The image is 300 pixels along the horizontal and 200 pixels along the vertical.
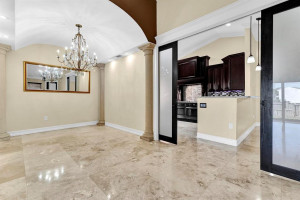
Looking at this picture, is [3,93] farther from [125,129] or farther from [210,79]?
[210,79]

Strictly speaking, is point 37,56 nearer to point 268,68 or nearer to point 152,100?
point 152,100

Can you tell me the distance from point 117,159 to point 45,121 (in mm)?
3587

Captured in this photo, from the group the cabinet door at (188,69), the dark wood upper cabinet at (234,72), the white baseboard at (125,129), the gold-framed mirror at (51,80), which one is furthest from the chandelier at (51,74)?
the dark wood upper cabinet at (234,72)

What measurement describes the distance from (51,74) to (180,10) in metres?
4.52

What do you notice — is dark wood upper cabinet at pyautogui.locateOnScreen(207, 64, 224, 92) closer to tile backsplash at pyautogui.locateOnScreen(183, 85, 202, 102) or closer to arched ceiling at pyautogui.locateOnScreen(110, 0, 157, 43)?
tile backsplash at pyautogui.locateOnScreen(183, 85, 202, 102)

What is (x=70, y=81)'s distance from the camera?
5.09 m

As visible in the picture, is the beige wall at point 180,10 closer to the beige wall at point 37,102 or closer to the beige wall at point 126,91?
the beige wall at point 126,91

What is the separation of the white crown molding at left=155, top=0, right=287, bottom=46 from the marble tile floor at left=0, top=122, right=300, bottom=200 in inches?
92.9

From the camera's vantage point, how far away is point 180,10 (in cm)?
297

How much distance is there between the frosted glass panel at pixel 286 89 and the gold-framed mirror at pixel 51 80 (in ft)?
15.1

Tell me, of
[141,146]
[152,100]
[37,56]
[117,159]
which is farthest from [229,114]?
[37,56]

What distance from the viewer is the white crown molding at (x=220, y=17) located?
1975mm

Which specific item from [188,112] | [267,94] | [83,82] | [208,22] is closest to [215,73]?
[188,112]

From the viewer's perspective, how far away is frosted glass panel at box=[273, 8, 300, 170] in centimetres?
176
